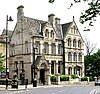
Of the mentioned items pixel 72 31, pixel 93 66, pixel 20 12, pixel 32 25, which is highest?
pixel 20 12

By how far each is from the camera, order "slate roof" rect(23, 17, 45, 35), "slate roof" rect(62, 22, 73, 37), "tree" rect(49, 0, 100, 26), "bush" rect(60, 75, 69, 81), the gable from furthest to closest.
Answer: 1. "slate roof" rect(62, 22, 73, 37)
2. the gable
3. "bush" rect(60, 75, 69, 81)
4. "slate roof" rect(23, 17, 45, 35)
5. "tree" rect(49, 0, 100, 26)

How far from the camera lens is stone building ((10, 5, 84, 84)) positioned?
56812 millimetres

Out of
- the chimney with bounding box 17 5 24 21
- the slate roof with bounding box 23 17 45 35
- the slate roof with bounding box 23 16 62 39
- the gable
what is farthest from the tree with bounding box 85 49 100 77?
the chimney with bounding box 17 5 24 21

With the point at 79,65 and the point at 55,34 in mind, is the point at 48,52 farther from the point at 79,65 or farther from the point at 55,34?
the point at 79,65

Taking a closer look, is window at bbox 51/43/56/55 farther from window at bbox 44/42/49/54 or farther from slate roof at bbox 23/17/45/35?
slate roof at bbox 23/17/45/35

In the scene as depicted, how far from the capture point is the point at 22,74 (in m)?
57.7

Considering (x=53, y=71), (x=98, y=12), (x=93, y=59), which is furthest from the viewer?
(x=93, y=59)

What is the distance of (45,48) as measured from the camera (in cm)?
6016

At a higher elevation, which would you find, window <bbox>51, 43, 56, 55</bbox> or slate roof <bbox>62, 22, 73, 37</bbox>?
slate roof <bbox>62, 22, 73, 37</bbox>

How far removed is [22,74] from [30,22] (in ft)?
33.8

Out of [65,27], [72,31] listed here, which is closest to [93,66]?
[72,31]

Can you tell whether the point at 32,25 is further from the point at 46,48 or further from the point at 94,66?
the point at 94,66

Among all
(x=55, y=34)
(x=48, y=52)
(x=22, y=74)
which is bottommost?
(x=22, y=74)

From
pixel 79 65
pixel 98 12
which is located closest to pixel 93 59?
pixel 79 65
